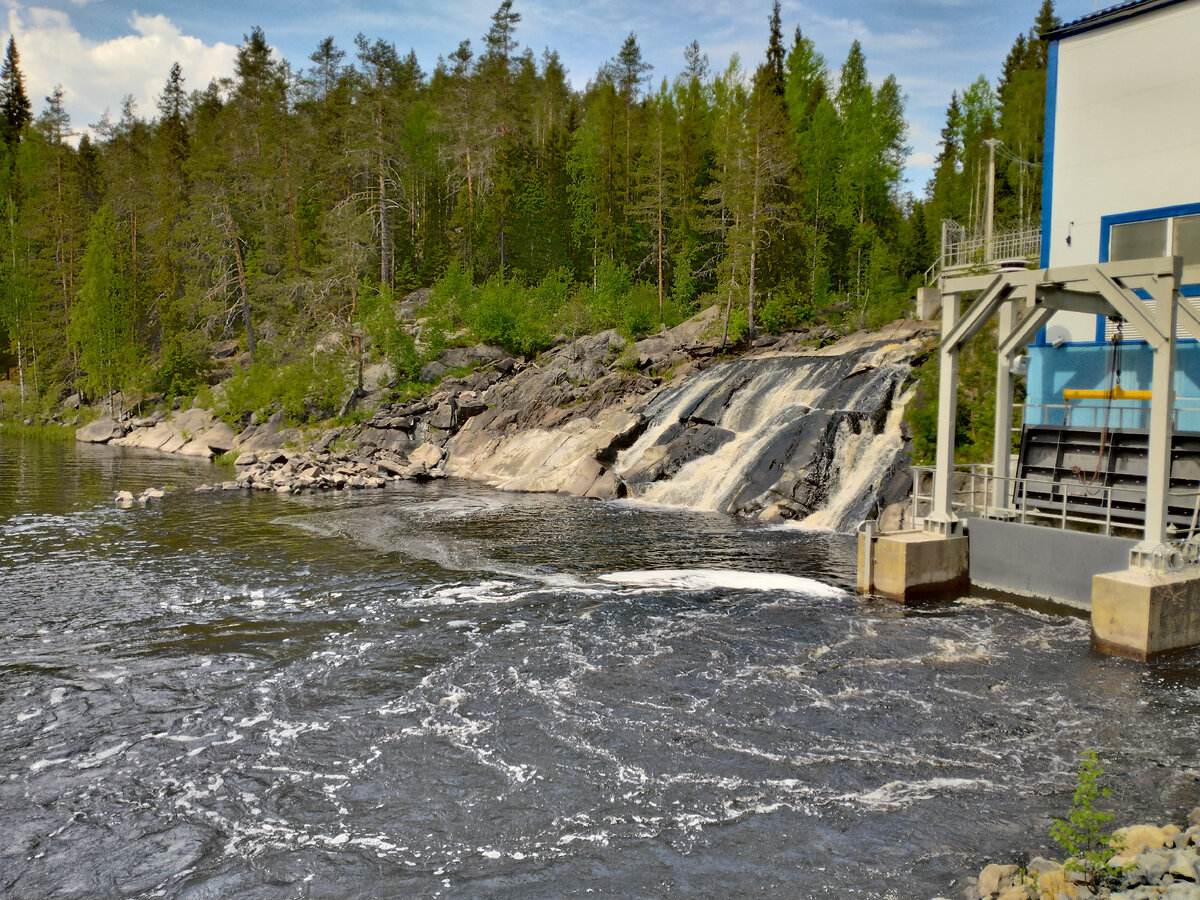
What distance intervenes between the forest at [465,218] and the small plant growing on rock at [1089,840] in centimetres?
3346

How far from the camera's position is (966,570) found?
1577 centimetres

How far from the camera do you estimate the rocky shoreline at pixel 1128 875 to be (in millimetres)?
5711

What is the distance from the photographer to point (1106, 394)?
18.3 metres

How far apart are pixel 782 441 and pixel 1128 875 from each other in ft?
67.0

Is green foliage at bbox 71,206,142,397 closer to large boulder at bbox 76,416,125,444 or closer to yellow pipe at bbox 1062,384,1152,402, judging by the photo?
large boulder at bbox 76,416,125,444

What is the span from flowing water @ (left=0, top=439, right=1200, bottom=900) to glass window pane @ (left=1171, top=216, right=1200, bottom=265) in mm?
8504

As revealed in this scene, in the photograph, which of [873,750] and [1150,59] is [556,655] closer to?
[873,750]

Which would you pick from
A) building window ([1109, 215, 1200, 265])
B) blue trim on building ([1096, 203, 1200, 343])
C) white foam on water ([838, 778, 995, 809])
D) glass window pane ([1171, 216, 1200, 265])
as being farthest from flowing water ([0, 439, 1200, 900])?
building window ([1109, 215, 1200, 265])

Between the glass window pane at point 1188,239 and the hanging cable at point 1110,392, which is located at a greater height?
the glass window pane at point 1188,239

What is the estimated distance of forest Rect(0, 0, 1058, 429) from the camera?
148 ft

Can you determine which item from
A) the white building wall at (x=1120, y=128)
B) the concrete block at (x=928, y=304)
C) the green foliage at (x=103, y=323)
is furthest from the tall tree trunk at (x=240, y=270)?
the white building wall at (x=1120, y=128)

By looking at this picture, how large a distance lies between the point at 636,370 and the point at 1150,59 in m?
23.3

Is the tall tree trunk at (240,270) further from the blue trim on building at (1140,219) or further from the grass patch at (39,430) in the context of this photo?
the blue trim on building at (1140,219)

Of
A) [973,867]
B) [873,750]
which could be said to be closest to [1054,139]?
[873,750]
